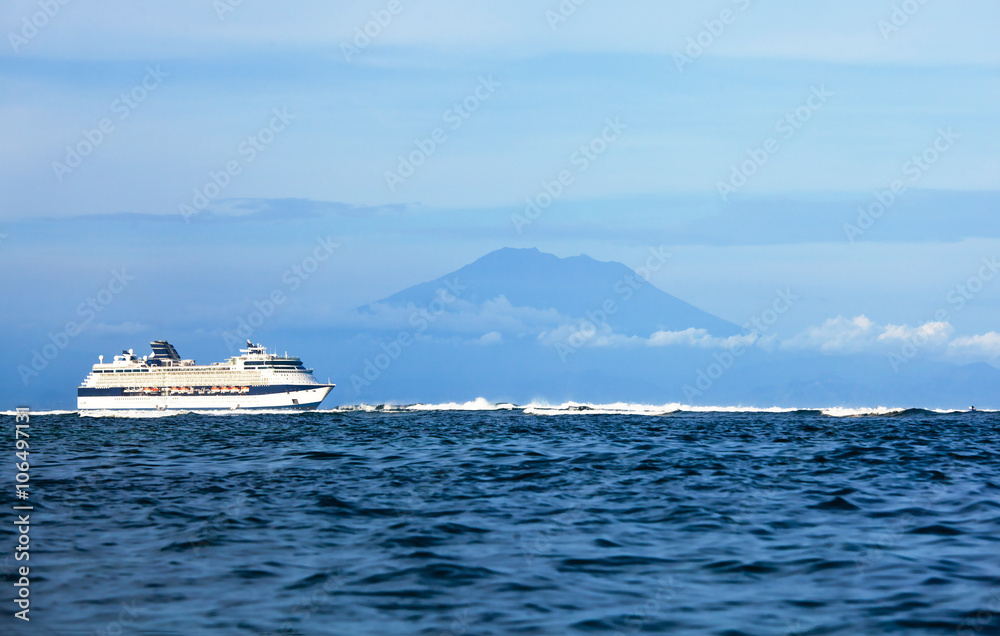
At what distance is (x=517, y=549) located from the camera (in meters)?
18.5

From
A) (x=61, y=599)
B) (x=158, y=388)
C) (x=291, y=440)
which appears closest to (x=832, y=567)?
(x=61, y=599)

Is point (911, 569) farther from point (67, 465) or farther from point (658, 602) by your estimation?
point (67, 465)

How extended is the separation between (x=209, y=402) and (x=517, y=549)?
170163 millimetres

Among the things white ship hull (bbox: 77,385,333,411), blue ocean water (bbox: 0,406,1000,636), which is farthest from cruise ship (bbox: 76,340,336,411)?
blue ocean water (bbox: 0,406,1000,636)

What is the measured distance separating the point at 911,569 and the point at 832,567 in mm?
1385

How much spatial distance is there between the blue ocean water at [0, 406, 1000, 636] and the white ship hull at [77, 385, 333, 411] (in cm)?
14197

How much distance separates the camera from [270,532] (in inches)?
812

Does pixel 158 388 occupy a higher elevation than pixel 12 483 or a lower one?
higher

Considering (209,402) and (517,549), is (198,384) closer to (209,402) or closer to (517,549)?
(209,402)

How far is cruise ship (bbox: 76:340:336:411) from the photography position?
17562 centimetres

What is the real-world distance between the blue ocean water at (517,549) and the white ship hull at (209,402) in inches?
5589

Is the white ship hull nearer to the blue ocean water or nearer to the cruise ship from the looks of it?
the cruise ship

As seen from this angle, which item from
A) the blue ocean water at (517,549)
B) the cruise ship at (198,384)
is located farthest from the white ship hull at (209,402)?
the blue ocean water at (517,549)

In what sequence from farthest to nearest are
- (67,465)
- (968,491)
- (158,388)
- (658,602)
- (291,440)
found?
(158,388)
(291,440)
(67,465)
(968,491)
(658,602)
